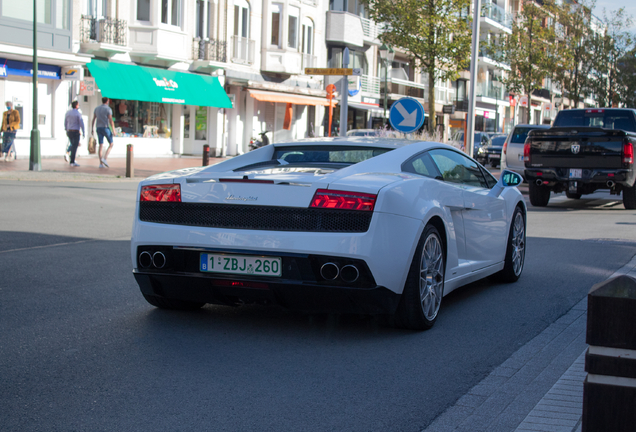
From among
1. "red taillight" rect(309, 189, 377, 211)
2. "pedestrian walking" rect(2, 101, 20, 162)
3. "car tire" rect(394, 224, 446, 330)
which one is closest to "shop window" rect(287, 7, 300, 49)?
"pedestrian walking" rect(2, 101, 20, 162)

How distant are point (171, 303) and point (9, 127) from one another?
65.4 ft

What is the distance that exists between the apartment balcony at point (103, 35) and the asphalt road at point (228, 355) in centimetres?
2170

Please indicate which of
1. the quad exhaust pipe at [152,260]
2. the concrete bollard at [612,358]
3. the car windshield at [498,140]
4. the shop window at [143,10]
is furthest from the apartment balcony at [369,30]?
the concrete bollard at [612,358]

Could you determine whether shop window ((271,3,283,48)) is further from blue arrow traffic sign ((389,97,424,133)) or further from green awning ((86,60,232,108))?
blue arrow traffic sign ((389,97,424,133))

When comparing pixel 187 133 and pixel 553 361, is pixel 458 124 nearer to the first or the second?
pixel 187 133

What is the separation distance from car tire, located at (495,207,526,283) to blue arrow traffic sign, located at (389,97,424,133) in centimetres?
806

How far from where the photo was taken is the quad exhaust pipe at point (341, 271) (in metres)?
4.71

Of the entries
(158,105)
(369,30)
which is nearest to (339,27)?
(369,30)

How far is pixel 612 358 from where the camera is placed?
8.79 ft

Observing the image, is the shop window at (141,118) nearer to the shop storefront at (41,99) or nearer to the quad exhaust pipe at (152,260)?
the shop storefront at (41,99)

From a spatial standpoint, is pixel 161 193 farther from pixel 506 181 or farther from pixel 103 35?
pixel 103 35

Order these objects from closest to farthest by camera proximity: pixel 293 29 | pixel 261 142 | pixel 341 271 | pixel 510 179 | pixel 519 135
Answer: pixel 341 271 < pixel 510 179 < pixel 519 135 < pixel 261 142 < pixel 293 29

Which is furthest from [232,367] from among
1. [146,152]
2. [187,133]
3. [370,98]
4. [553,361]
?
[370,98]

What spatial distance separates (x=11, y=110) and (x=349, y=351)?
21.1 meters
